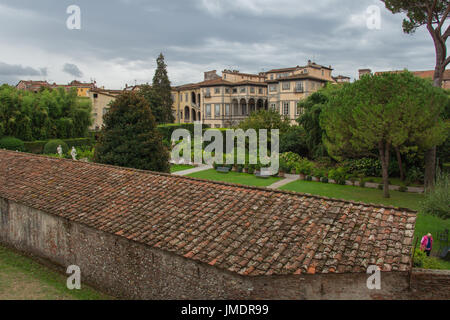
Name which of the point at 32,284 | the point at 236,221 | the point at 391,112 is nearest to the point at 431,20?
the point at 391,112

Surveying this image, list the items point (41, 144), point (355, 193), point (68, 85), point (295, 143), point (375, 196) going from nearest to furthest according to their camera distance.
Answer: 1. point (375, 196)
2. point (355, 193)
3. point (295, 143)
4. point (41, 144)
5. point (68, 85)

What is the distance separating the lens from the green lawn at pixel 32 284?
9.82 m

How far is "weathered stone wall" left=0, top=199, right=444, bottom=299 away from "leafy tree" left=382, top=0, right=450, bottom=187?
20.2 metres

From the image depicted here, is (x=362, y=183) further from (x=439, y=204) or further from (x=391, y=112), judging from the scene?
(x=439, y=204)

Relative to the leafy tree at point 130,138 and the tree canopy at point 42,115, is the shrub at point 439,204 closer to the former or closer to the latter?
the leafy tree at point 130,138

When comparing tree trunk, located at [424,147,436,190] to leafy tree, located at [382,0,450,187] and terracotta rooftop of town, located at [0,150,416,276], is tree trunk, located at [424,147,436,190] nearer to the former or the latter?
leafy tree, located at [382,0,450,187]

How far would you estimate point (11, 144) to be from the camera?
38.0 m

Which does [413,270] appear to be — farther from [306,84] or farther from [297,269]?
[306,84]

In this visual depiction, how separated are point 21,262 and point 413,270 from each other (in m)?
11.8

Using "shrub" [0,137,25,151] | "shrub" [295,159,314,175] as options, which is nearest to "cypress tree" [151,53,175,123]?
"shrub" [0,137,25,151]

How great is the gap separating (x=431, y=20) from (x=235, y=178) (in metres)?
17.3

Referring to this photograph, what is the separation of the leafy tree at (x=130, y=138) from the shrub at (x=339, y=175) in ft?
49.6

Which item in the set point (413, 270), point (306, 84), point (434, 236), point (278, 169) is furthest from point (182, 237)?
point (306, 84)

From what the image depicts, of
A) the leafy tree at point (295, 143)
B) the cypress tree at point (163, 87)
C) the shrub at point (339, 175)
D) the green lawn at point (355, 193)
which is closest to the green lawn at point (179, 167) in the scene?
the leafy tree at point (295, 143)
